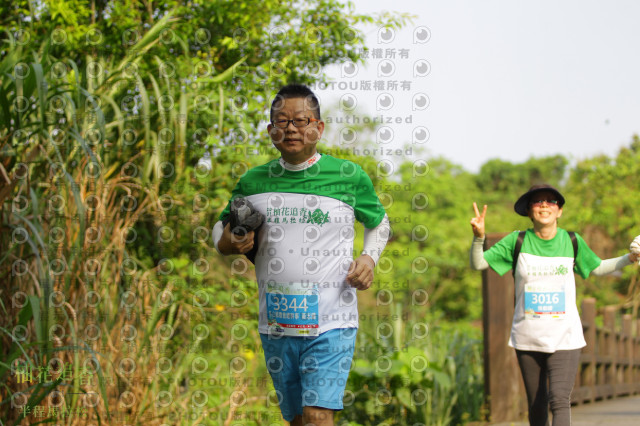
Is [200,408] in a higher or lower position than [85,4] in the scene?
lower

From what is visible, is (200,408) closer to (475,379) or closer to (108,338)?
(108,338)

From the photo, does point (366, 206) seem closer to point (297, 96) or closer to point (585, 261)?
point (297, 96)

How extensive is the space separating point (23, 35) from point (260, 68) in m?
1.60

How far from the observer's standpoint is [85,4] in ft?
19.5

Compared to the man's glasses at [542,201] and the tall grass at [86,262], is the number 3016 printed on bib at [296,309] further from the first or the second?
the man's glasses at [542,201]

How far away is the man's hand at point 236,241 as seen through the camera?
9.46ft

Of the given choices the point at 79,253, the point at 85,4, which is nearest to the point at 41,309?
the point at 79,253

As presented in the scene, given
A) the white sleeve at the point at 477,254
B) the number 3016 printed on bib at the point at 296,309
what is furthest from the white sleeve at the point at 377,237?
the white sleeve at the point at 477,254

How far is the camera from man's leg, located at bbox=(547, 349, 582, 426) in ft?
12.8

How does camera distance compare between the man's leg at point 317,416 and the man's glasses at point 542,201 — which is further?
the man's glasses at point 542,201

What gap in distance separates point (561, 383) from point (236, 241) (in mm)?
2003

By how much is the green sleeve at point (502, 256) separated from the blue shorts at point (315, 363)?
4.38ft

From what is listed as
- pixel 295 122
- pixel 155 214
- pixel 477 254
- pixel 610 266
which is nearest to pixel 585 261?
pixel 610 266

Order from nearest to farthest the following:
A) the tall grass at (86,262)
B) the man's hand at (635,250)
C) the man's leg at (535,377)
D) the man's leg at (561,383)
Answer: the tall grass at (86,262) < the man's hand at (635,250) < the man's leg at (561,383) < the man's leg at (535,377)
